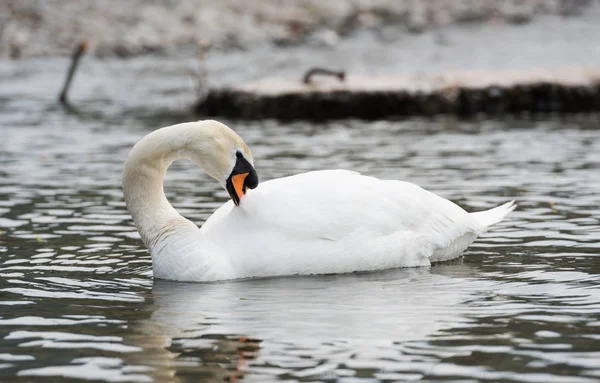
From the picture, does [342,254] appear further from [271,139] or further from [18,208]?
[271,139]

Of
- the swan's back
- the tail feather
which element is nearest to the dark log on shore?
the tail feather

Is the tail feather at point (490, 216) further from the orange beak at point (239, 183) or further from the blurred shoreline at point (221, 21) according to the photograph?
the blurred shoreline at point (221, 21)

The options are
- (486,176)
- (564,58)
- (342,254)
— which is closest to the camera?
(342,254)

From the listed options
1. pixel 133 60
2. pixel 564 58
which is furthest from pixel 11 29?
pixel 564 58

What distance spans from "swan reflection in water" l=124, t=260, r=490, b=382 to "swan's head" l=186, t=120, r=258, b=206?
0.64 m

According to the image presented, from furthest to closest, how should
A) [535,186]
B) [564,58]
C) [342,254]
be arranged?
[564,58], [535,186], [342,254]

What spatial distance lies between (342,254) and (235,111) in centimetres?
1179

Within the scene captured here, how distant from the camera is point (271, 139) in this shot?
16.5 m

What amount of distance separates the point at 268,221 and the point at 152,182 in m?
0.92

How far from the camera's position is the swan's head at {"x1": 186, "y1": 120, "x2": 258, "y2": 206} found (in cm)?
798

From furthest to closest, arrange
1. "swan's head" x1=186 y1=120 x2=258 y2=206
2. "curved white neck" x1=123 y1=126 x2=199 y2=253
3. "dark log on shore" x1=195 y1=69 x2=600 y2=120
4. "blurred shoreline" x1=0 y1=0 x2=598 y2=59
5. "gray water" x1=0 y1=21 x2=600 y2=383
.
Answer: "blurred shoreline" x1=0 y1=0 x2=598 y2=59
"dark log on shore" x1=195 y1=69 x2=600 y2=120
"curved white neck" x1=123 y1=126 x2=199 y2=253
"swan's head" x1=186 y1=120 x2=258 y2=206
"gray water" x1=0 y1=21 x2=600 y2=383

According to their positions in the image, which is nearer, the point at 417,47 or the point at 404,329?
the point at 404,329

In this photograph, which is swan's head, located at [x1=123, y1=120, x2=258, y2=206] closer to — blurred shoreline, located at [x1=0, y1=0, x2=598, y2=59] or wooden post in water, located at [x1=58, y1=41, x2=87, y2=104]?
wooden post in water, located at [x1=58, y1=41, x2=87, y2=104]

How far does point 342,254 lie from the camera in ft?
26.1
